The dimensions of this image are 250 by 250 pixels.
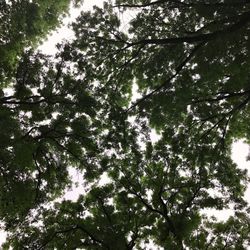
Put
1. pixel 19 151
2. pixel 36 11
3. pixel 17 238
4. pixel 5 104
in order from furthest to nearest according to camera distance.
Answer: pixel 36 11 → pixel 17 238 → pixel 5 104 → pixel 19 151

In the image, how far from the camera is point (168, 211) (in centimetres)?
1135

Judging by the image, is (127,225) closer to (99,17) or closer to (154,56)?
(154,56)

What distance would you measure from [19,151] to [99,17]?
19.8 feet

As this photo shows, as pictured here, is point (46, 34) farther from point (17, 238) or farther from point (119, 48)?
point (17, 238)

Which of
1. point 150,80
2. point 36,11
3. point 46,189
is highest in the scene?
point 36,11

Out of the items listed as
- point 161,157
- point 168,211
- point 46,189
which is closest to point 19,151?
point 46,189

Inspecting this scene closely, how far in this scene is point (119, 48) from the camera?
39.0ft

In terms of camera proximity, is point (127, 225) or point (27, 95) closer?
point (27, 95)

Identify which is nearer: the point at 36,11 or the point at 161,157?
the point at 161,157

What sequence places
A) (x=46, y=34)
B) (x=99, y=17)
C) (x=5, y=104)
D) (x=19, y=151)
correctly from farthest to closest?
(x=46, y=34), (x=99, y=17), (x=5, y=104), (x=19, y=151)

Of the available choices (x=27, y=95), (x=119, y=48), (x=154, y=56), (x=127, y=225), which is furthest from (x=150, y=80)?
(x=127, y=225)

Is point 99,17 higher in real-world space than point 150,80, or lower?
higher

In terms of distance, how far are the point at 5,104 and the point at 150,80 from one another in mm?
4860

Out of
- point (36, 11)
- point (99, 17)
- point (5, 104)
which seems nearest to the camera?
point (5, 104)
